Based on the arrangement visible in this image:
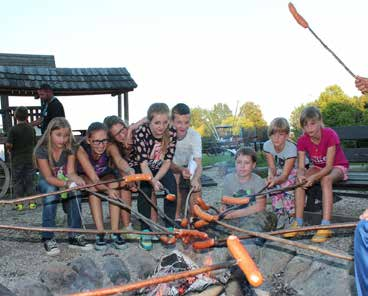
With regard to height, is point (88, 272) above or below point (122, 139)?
below

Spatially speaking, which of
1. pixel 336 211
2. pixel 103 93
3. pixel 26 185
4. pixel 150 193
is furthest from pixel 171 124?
pixel 103 93

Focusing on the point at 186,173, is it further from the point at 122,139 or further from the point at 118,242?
the point at 118,242

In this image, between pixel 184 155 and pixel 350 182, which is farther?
pixel 184 155

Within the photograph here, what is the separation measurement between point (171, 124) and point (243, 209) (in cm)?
122

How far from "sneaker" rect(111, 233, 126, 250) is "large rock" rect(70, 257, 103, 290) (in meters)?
0.63

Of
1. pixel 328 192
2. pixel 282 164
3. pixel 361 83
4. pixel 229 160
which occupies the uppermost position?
pixel 361 83

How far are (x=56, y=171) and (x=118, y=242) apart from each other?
3.28ft

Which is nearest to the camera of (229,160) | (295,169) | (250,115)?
(295,169)

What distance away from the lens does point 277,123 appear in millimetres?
4875

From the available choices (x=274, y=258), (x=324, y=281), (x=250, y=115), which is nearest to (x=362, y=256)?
(x=324, y=281)

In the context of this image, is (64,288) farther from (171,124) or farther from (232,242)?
(232,242)

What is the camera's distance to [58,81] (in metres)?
10.2

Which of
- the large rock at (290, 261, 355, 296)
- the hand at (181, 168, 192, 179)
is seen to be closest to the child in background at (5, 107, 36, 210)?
the hand at (181, 168, 192, 179)

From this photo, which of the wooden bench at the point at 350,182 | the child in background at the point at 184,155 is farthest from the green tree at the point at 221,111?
the child in background at the point at 184,155
